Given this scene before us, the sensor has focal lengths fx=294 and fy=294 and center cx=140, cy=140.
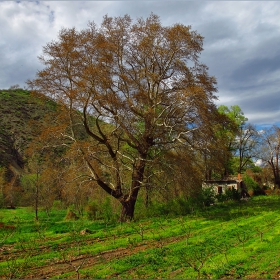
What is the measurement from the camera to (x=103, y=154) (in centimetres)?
1925

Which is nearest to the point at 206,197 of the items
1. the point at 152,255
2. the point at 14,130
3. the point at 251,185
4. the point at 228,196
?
the point at 228,196

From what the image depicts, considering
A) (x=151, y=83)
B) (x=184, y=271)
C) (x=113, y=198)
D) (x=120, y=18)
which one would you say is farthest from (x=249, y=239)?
(x=120, y=18)

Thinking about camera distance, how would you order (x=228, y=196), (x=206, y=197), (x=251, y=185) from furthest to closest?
1. (x=251, y=185)
2. (x=228, y=196)
3. (x=206, y=197)

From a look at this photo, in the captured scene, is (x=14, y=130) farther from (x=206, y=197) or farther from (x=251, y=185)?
(x=206, y=197)

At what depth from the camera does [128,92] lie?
1831cm

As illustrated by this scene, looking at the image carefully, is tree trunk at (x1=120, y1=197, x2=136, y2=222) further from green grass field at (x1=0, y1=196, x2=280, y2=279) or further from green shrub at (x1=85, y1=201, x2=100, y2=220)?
green grass field at (x1=0, y1=196, x2=280, y2=279)

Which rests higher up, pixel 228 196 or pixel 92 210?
pixel 92 210

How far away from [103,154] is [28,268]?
11.8 m

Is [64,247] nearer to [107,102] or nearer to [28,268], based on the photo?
[28,268]

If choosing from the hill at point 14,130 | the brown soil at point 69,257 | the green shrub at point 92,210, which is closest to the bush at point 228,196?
the green shrub at point 92,210

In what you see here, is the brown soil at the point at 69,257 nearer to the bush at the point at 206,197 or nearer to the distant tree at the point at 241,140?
the bush at the point at 206,197

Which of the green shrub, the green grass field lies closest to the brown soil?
the green grass field

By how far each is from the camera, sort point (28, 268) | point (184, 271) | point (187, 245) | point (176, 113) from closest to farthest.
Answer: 1. point (184, 271)
2. point (28, 268)
3. point (187, 245)
4. point (176, 113)

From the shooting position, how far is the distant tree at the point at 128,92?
16609mm
